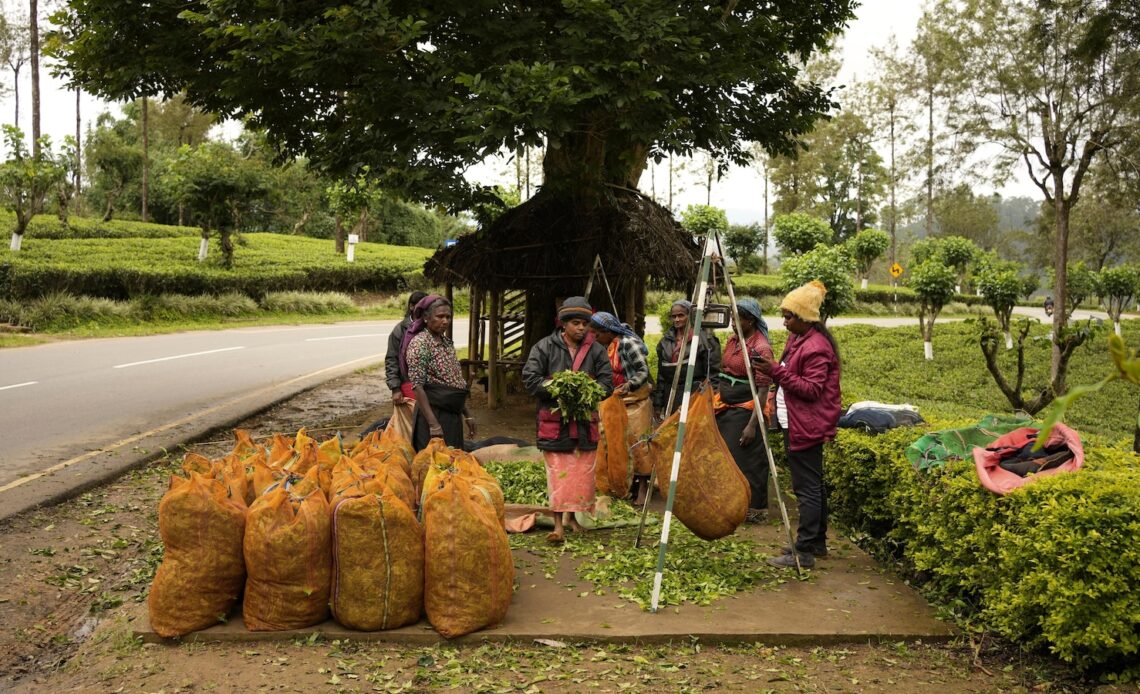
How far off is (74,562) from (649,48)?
6698mm

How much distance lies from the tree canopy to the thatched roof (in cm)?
56

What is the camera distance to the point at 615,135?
34.6 ft

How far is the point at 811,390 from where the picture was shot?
19.6 ft

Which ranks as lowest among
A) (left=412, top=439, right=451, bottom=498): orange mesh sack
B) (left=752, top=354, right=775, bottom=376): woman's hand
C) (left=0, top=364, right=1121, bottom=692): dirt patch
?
(left=0, top=364, right=1121, bottom=692): dirt patch

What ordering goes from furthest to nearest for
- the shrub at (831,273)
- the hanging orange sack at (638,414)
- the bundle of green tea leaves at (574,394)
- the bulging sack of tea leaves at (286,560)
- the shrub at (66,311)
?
the shrub at (831,273)
the shrub at (66,311)
the hanging orange sack at (638,414)
the bundle of green tea leaves at (574,394)
the bulging sack of tea leaves at (286,560)

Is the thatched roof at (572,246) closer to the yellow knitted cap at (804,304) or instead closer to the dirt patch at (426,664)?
the yellow knitted cap at (804,304)

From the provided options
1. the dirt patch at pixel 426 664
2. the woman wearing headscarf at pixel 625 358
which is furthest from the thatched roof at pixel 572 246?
the dirt patch at pixel 426 664

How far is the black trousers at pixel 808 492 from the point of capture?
243 inches

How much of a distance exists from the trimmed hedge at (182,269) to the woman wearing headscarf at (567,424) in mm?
18443

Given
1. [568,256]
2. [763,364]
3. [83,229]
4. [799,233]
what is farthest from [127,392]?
[799,233]

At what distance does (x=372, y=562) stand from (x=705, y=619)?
1.90 metres

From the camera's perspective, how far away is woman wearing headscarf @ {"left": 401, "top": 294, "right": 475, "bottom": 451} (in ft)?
22.8

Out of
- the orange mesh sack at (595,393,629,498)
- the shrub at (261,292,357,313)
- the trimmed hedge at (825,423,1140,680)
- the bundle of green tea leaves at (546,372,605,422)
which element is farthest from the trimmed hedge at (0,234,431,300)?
the trimmed hedge at (825,423,1140,680)

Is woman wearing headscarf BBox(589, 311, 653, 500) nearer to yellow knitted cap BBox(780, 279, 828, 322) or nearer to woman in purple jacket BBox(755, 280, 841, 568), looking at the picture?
woman in purple jacket BBox(755, 280, 841, 568)
